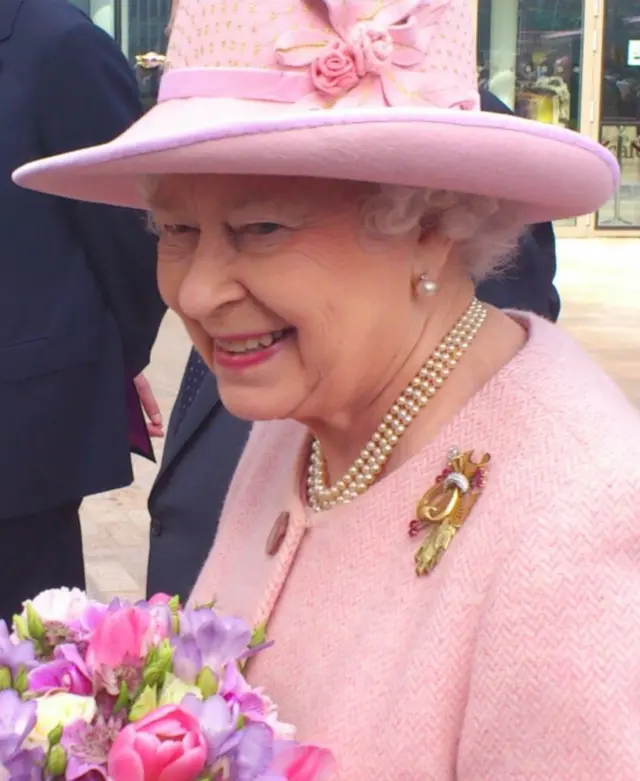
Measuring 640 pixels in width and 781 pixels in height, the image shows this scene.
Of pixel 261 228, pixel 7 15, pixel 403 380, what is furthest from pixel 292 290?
pixel 7 15

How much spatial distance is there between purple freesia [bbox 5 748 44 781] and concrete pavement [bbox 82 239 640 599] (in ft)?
10.3

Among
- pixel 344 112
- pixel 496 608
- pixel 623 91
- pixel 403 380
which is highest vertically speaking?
pixel 344 112

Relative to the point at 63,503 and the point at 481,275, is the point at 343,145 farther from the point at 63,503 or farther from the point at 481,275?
the point at 63,503

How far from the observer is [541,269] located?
2.57m

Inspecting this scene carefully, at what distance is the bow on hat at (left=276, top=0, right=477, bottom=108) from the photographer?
1.40 meters

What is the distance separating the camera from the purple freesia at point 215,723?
49.8 inches

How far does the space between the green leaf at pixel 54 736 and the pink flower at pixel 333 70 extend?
2.25 feet

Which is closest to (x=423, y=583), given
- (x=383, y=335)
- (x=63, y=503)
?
(x=383, y=335)

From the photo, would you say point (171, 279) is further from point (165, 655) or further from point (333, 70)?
point (165, 655)

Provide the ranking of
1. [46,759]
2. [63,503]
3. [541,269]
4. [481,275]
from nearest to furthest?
[46,759] < [481,275] < [541,269] < [63,503]

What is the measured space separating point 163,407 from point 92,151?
5.52 meters

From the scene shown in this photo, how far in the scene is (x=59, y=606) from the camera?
60.4 inches

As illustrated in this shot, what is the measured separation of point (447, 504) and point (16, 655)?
475mm

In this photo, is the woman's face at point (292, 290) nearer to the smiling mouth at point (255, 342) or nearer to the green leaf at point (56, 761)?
the smiling mouth at point (255, 342)
